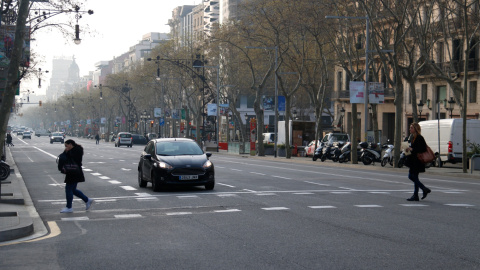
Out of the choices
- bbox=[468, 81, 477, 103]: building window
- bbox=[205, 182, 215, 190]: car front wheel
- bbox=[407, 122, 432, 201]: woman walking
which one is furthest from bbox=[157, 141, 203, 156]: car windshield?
bbox=[468, 81, 477, 103]: building window

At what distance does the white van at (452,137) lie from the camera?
129ft

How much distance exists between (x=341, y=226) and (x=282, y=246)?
2.45 metres

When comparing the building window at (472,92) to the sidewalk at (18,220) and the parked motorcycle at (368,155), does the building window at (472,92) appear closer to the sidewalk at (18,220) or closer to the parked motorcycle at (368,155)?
the parked motorcycle at (368,155)

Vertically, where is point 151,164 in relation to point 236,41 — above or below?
below

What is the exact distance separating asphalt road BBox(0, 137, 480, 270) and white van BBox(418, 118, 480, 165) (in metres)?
19.7

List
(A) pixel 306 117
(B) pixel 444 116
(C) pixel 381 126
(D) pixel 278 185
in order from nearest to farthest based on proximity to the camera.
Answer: (D) pixel 278 185
(B) pixel 444 116
(C) pixel 381 126
(A) pixel 306 117

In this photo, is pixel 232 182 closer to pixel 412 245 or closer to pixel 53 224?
pixel 53 224

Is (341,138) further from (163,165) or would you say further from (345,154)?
(163,165)

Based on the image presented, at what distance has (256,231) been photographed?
11.6m

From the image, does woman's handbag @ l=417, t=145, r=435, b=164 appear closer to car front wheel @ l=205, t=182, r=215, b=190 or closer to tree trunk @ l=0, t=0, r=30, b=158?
car front wheel @ l=205, t=182, r=215, b=190

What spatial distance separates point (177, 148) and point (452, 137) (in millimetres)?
22354

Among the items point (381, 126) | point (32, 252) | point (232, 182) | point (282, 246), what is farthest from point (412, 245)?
point (381, 126)

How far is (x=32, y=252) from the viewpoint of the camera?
9742 millimetres

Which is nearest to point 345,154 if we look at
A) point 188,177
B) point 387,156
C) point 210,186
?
point 387,156
